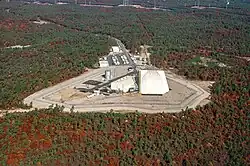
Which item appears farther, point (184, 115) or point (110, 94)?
point (110, 94)

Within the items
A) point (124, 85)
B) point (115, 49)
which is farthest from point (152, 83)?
point (115, 49)

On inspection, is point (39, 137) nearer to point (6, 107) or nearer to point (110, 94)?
point (6, 107)

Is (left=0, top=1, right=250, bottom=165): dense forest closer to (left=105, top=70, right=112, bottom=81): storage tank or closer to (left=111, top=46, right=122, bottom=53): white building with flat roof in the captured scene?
(left=111, top=46, right=122, bottom=53): white building with flat roof

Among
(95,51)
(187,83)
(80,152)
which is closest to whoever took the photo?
(80,152)

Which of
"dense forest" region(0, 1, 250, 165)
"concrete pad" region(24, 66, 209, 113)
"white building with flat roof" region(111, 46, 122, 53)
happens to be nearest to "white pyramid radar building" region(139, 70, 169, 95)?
"concrete pad" region(24, 66, 209, 113)

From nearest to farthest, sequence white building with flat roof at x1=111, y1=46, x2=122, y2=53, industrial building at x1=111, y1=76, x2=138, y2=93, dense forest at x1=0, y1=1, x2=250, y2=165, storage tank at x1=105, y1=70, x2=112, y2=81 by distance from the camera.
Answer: dense forest at x1=0, y1=1, x2=250, y2=165, industrial building at x1=111, y1=76, x2=138, y2=93, storage tank at x1=105, y1=70, x2=112, y2=81, white building with flat roof at x1=111, y1=46, x2=122, y2=53

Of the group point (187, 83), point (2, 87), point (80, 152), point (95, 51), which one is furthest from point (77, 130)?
point (95, 51)
